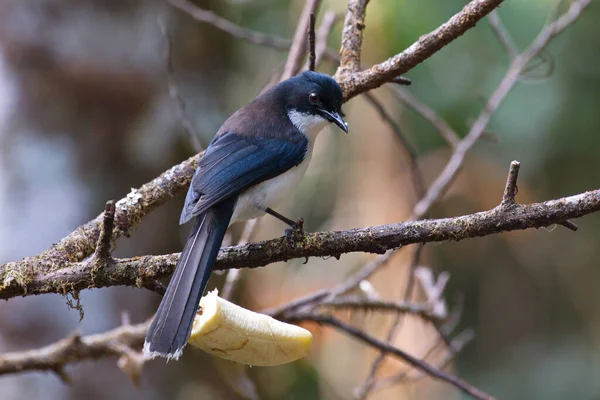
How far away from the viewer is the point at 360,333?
3168mm

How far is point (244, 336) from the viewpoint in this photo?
2141mm

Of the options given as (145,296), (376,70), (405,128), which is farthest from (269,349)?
(405,128)

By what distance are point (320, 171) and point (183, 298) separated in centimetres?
460

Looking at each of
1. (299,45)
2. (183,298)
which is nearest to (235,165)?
(183,298)

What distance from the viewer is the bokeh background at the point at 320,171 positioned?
430 centimetres

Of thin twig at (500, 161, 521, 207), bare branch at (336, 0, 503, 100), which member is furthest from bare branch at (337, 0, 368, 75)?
thin twig at (500, 161, 521, 207)

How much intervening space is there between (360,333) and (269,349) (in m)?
1.05

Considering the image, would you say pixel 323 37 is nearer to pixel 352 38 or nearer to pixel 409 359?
pixel 352 38

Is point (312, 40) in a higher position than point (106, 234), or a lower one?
higher

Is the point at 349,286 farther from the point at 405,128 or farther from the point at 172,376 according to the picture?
the point at 405,128

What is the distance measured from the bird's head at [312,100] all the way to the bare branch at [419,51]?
80 millimetres

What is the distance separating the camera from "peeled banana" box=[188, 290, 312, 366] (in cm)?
214

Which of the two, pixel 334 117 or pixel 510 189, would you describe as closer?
pixel 510 189

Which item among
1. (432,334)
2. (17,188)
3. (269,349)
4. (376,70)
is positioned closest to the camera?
Result: (269,349)
